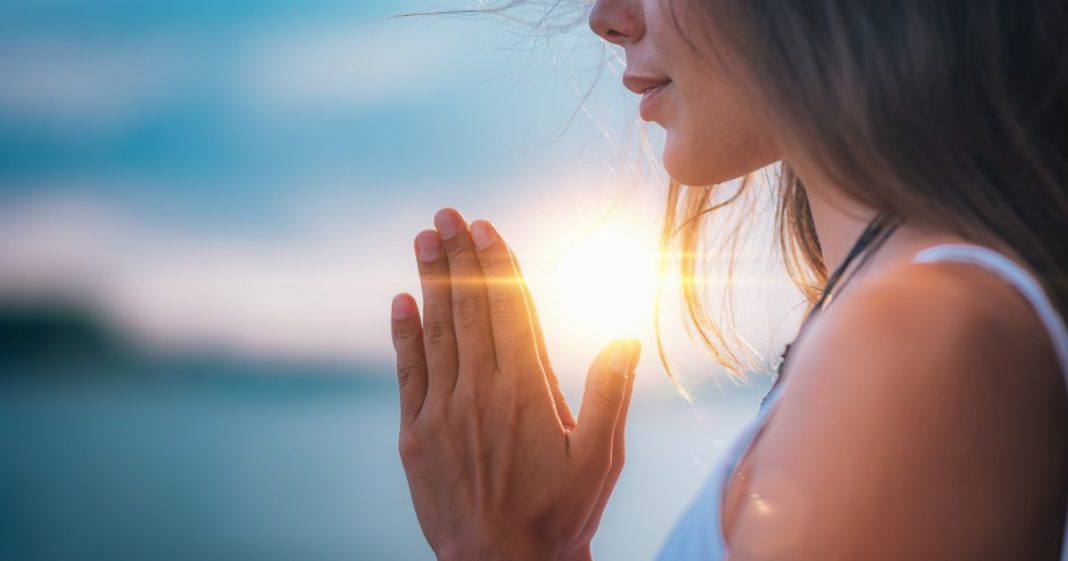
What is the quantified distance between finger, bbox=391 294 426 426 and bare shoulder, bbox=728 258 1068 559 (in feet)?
3.63

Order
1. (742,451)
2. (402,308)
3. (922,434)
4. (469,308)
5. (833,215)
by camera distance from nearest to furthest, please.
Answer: (922,434) → (742,451) → (833,215) → (469,308) → (402,308)

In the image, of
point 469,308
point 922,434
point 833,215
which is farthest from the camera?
point 469,308

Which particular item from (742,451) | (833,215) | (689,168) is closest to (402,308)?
(689,168)

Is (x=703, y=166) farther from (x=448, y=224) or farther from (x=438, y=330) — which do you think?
(x=438, y=330)

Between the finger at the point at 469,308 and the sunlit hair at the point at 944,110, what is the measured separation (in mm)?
842

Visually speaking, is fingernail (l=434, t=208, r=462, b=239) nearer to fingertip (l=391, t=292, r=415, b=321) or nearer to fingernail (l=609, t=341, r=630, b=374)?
fingertip (l=391, t=292, r=415, b=321)

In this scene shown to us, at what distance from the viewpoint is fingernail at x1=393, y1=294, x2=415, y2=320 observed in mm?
2188

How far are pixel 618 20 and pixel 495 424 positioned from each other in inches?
36.1

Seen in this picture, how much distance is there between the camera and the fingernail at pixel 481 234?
2.04 metres

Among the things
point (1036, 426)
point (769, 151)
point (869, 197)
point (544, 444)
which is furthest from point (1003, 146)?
point (544, 444)

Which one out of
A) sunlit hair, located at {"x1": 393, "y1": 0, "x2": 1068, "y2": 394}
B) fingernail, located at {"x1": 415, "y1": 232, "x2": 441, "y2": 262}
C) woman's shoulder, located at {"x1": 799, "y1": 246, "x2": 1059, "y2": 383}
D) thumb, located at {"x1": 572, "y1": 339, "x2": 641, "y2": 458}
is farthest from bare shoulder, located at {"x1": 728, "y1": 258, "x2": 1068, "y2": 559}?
fingernail, located at {"x1": 415, "y1": 232, "x2": 441, "y2": 262}

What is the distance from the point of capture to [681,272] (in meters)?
3.21

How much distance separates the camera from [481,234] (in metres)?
2.04

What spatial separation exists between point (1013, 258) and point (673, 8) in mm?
891
